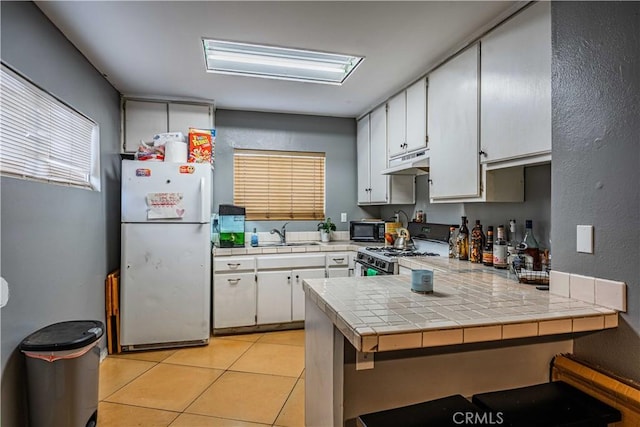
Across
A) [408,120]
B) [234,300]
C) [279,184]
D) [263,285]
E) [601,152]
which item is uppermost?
[408,120]

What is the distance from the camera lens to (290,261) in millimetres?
3551

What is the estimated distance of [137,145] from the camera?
11.1ft

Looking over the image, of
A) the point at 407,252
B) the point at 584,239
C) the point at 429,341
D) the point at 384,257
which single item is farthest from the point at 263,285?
the point at 584,239

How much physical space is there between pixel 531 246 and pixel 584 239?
A: 0.80m

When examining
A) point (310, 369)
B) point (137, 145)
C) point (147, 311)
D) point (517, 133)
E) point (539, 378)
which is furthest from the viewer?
point (137, 145)

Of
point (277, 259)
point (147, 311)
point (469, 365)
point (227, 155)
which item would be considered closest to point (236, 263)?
point (277, 259)

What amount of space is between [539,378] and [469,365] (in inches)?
11.9

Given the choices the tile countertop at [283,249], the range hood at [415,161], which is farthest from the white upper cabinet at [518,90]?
the tile countertop at [283,249]

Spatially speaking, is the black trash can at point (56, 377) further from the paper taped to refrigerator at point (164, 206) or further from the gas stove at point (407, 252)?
the gas stove at point (407, 252)

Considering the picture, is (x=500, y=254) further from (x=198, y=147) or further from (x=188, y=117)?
(x=188, y=117)

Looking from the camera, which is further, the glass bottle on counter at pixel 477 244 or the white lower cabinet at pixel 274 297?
the white lower cabinet at pixel 274 297

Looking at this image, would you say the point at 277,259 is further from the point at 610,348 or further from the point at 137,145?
the point at 610,348

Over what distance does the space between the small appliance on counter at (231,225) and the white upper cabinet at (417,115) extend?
1779 mm

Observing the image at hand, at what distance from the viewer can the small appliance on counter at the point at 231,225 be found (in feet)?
11.8
